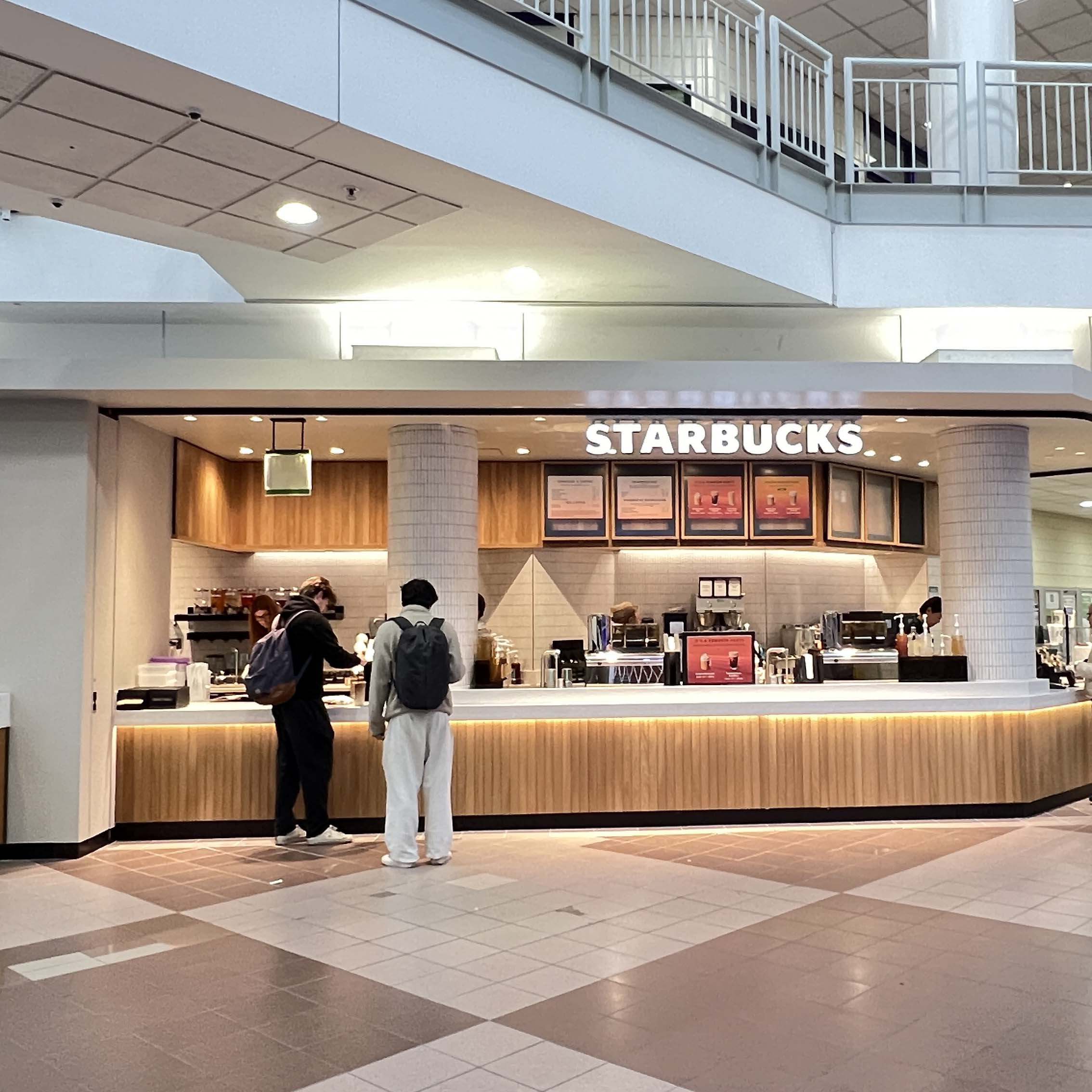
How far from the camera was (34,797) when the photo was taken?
7.14 metres

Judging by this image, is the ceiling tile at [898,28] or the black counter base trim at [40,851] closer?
the black counter base trim at [40,851]

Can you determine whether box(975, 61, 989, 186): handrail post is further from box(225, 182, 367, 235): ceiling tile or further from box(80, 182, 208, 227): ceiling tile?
box(80, 182, 208, 227): ceiling tile

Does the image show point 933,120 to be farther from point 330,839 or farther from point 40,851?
point 40,851

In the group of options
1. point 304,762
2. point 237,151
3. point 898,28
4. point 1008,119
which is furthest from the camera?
point 898,28

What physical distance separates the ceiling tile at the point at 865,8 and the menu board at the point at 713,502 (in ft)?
17.9

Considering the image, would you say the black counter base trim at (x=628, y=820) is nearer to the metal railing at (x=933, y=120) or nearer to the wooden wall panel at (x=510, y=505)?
the wooden wall panel at (x=510, y=505)

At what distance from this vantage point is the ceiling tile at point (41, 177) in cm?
514

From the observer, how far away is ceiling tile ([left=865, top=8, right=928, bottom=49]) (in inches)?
474

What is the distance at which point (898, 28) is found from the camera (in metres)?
12.3

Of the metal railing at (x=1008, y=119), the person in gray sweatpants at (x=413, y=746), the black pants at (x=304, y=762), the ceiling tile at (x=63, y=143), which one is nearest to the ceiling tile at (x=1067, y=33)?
the metal railing at (x=1008, y=119)

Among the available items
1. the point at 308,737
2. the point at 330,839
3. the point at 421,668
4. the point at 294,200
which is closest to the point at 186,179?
the point at 294,200

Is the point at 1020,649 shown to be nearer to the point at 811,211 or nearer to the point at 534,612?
the point at 811,211

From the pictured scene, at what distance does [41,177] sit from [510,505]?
17.8 ft

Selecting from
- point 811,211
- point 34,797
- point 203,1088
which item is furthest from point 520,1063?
point 811,211
